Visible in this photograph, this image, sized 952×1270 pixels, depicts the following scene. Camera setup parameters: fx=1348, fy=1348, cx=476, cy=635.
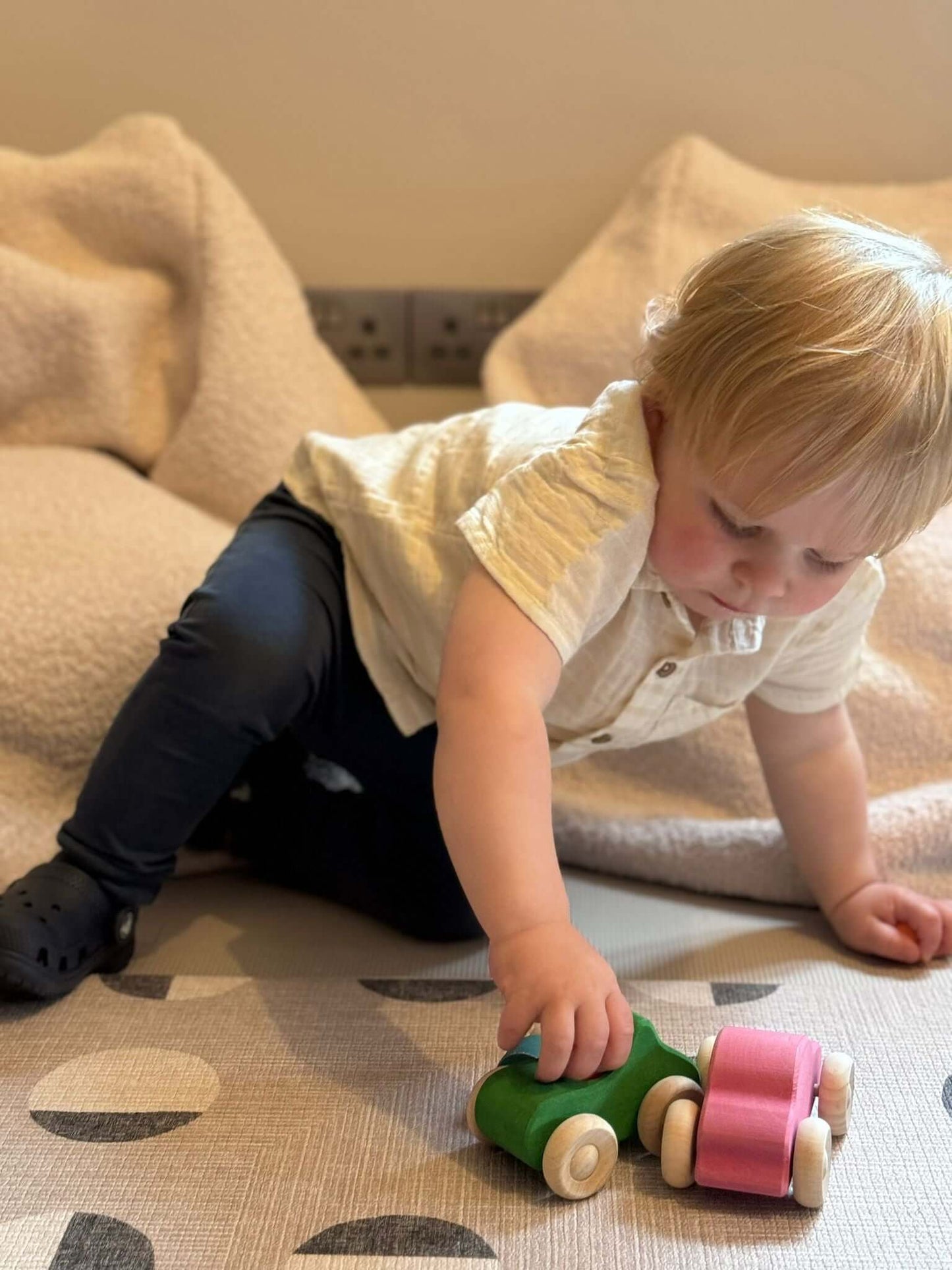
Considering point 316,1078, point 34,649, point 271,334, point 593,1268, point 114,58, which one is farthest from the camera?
point 114,58

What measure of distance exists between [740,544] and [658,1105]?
27 centimetres

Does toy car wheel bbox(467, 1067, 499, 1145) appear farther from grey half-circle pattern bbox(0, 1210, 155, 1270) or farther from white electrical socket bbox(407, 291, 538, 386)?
white electrical socket bbox(407, 291, 538, 386)

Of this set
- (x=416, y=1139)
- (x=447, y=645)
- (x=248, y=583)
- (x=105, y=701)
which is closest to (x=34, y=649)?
(x=105, y=701)

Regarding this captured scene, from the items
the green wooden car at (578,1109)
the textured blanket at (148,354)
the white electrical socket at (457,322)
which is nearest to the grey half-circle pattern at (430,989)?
the green wooden car at (578,1109)

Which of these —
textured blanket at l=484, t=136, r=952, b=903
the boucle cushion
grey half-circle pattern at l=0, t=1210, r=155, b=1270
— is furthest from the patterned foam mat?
the boucle cushion

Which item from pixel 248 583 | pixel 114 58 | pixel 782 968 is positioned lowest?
pixel 782 968

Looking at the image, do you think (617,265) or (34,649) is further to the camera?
(617,265)

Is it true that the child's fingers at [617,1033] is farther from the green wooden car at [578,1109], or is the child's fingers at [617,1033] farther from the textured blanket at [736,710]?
the textured blanket at [736,710]

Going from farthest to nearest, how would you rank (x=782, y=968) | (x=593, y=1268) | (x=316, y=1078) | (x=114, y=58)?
(x=114, y=58), (x=782, y=968), (x=316, y=1078), (x=593, y=1268)

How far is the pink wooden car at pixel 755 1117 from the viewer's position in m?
0.55

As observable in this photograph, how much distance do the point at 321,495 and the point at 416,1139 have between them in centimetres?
43

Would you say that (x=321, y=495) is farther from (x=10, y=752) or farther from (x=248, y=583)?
(x=10, y=752)

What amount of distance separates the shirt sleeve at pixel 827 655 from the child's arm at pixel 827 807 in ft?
0.04

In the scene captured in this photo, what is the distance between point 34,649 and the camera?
0.89m
